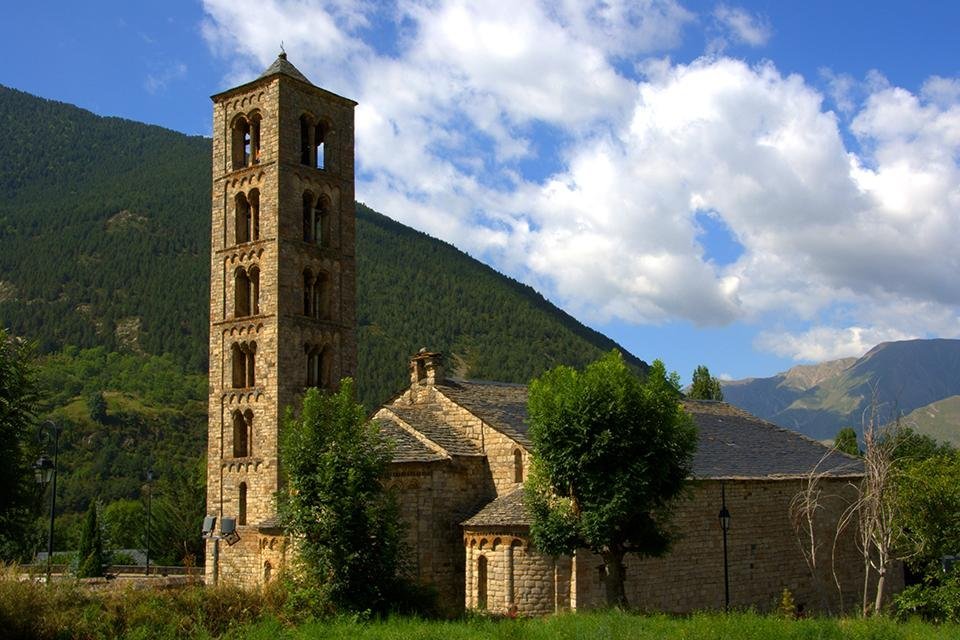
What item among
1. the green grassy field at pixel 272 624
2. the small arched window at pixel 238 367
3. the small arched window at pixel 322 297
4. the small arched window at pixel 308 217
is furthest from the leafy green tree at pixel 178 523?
the green grassy field at pixel 272 624

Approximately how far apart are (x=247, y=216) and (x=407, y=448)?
12.8m

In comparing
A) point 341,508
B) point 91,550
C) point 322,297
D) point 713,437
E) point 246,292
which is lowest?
point 91,550

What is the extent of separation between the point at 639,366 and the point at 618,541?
4400 inches

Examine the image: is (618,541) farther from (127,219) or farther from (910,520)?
(127,219)

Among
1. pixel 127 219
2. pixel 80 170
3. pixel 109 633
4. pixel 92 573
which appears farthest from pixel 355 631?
pixel 80 170

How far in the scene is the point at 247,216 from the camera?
121 feet

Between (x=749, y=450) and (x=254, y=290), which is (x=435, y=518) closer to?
(x=254, y=290)

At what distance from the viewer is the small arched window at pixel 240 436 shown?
115 ft

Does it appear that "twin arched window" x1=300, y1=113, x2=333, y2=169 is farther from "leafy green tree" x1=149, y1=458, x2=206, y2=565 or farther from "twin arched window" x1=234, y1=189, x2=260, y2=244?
"leafy green tree" x1=149, y1=458, x2=206, y2=565

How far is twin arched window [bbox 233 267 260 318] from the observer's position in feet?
117

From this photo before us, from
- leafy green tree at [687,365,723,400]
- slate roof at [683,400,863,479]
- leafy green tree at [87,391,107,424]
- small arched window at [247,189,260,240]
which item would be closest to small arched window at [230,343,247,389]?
small arched window at [247,189,260,240]

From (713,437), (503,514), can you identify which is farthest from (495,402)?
(713,437)

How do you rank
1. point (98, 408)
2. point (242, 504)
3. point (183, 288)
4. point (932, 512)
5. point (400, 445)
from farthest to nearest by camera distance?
1. point (183, 288)
2. point (98, 408)
3. point (242, 504)
4. point (400, 445)
5. point (932, 512)

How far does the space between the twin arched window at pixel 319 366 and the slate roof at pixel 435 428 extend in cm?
388
